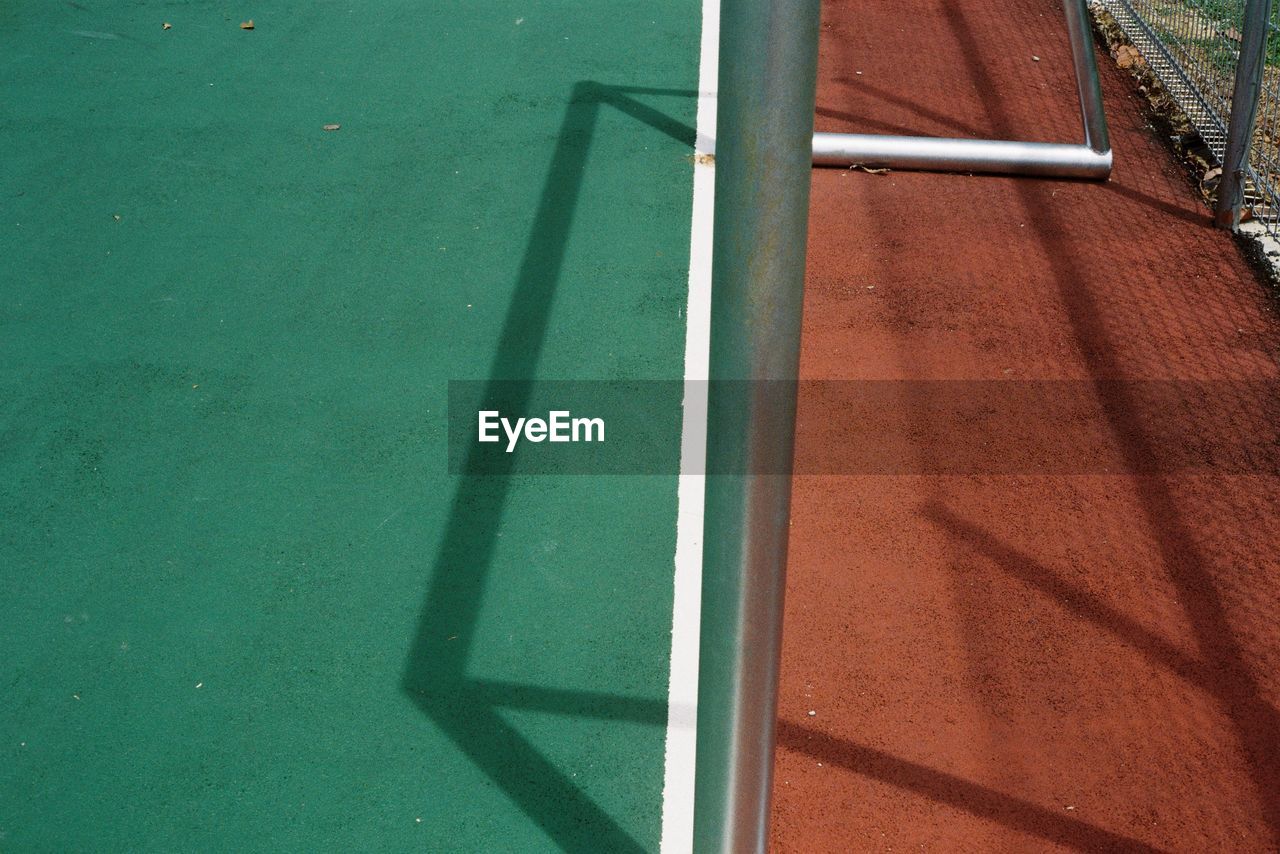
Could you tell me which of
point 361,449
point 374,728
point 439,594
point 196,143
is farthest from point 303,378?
point 196,143

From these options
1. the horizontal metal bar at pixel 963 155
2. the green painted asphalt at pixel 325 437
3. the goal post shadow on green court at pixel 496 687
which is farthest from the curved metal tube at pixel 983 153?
the goal post shadow on green court at pixel 496 687

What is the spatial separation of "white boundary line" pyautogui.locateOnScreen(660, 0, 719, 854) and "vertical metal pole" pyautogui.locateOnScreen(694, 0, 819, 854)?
437 millimetres

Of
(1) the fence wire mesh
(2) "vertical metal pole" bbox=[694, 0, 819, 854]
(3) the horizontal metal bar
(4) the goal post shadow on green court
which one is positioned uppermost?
(2) "vertical metal pole" bbox=[694, 0, 819, 854]

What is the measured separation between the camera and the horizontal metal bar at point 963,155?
718 centimetres

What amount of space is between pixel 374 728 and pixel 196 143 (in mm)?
4762

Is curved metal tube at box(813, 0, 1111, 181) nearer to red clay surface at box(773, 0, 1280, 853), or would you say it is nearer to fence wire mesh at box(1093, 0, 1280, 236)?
red clay surface at box(773, 0, 1280, 853)

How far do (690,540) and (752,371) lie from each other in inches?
97.7

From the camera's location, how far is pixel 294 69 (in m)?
8.38

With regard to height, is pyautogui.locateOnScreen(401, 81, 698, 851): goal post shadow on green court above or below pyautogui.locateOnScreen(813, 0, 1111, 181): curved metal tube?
below

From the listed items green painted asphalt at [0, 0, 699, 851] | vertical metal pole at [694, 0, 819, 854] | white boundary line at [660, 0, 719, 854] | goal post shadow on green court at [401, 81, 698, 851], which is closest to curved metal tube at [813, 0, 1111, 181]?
white boundary line at [660, 0, 719, 854]

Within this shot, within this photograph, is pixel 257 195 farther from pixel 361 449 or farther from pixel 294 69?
pixel 361 449

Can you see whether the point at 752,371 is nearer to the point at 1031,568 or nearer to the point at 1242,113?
the point at 1031,568

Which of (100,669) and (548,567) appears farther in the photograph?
(548,567)

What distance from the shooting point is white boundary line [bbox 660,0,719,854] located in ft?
12.4
